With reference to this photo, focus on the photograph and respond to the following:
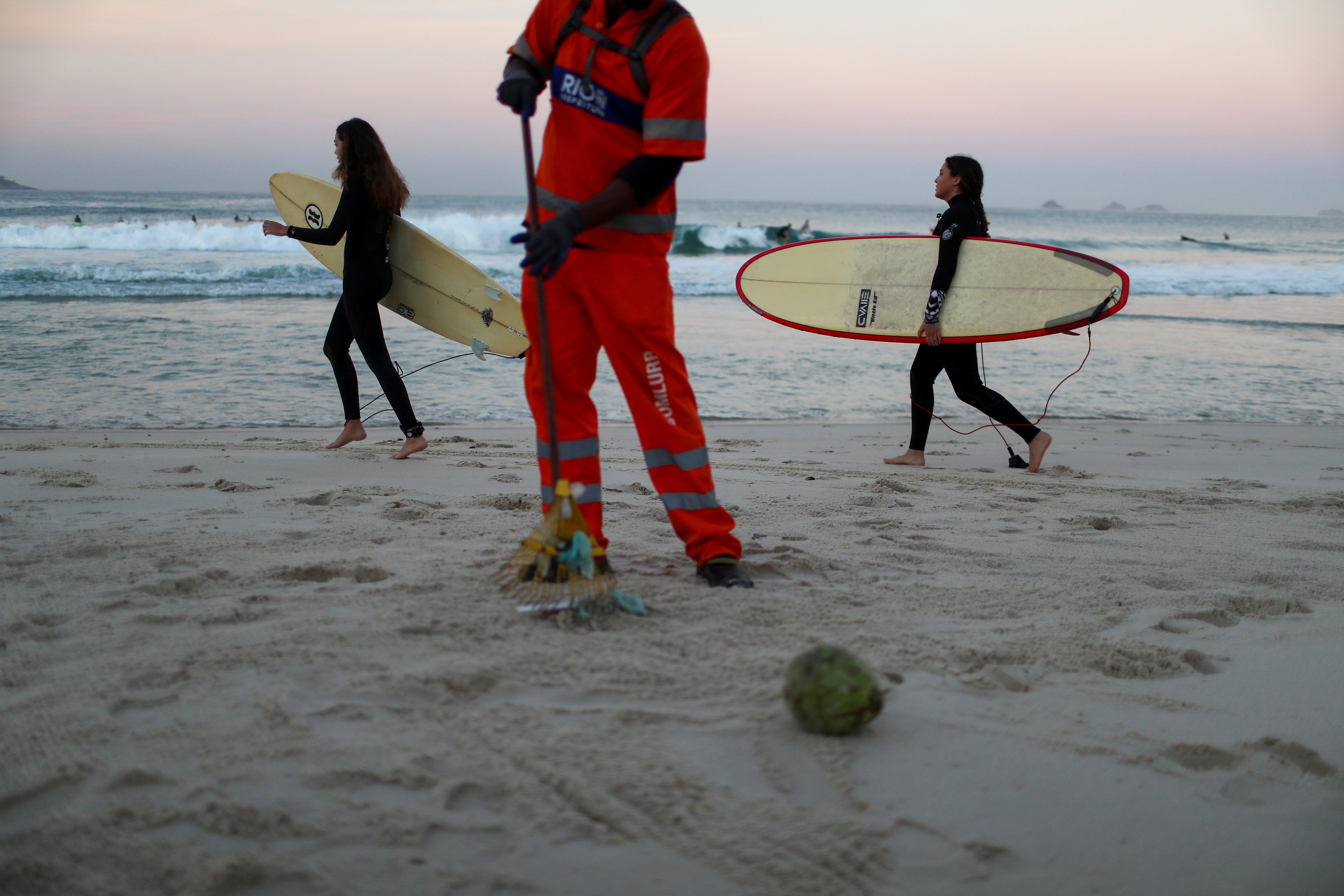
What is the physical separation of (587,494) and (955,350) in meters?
2.84

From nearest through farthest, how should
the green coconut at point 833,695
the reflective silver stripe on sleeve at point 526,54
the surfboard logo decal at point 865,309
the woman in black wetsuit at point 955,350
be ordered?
the green coconut at point 833,695 → the reflective silver stripe on sleeve at point 526,54 → the woman in black wetsuit at point 955,350 → the surfboard logo decal at point 865,309

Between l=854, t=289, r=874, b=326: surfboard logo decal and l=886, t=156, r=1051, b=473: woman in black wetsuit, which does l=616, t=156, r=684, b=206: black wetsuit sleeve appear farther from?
l=854, t=289, r=874, b=326: surfboard logo decal

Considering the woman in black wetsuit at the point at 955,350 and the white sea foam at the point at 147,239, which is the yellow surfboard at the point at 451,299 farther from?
the white sea foam at the point at 147,239

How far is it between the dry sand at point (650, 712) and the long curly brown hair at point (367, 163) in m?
1.74

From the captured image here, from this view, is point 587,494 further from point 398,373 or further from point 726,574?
point 398,373

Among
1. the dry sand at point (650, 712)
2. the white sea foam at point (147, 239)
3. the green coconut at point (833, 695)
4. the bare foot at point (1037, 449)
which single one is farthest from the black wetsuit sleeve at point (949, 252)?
the white sea foam at point (147, 239)

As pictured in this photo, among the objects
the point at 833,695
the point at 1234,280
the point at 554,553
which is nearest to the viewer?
the point at 833,695

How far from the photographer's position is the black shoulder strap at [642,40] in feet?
6.51

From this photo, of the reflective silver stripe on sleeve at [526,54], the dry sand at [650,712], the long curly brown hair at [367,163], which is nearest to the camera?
the dry sand at [650,712]

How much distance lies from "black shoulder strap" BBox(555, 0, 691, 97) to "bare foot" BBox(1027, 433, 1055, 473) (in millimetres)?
3135

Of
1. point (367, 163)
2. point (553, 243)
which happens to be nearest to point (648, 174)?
point (553, 243)

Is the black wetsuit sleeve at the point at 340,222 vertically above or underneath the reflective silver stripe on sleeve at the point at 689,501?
above

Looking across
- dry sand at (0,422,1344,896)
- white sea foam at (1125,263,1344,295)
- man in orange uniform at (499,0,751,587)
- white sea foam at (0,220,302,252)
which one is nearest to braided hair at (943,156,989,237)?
dry sand at (0,422,1344,896)

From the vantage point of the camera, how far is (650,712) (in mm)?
1610
